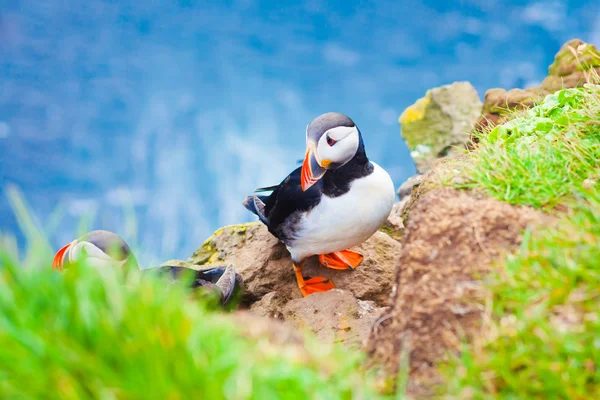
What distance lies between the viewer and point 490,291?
2.16m

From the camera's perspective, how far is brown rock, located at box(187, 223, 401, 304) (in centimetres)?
490

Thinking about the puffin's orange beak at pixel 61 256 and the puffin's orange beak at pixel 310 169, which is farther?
the puffin's orange beak at pixel 310 169

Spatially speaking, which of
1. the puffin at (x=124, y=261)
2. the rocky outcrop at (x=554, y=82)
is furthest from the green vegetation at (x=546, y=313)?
the rocky outcrop at (x=554, y=82)

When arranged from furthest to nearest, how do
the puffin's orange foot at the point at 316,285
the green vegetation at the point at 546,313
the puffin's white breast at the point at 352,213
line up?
the puffin's orange foot at the point at 316,285 < the puffin's white breast at the point at 352,213 < the green vegetation at the point at 546,313

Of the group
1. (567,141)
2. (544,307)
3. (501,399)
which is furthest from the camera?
(567,141)

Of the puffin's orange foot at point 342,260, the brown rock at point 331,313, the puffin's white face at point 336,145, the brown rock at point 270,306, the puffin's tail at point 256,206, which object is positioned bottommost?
the brown rock at point 331,313

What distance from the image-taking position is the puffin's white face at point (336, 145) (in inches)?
164

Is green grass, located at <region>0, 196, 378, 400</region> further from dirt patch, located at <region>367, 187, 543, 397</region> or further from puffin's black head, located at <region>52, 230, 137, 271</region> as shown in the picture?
puffin's black head, located at <region>52, 230, 137, 271</region>

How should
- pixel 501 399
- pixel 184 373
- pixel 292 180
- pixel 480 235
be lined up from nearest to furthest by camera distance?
pixel 184 373 → pixel 501 399 → pixel 480 235 → pixel 292 180

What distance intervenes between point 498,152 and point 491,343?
1347 millimetres

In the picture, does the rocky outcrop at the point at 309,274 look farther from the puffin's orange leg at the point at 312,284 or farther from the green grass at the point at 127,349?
the green grass at the point at 127,349

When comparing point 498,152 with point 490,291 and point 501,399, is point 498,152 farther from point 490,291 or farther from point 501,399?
point 501,399

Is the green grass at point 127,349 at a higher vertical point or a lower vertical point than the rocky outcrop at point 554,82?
lower

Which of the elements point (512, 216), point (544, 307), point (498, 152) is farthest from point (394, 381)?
point (498, 152)
